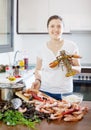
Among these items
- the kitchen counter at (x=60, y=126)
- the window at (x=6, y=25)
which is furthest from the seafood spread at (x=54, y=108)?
the window at (x=6, y=25)

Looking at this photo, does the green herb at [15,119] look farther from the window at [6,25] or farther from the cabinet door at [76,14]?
the cabinet door at [76,14]

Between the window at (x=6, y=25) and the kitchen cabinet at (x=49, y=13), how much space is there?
18 cm

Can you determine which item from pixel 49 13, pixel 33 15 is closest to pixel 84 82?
pixel 49 13

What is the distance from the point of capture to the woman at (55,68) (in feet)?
6.35

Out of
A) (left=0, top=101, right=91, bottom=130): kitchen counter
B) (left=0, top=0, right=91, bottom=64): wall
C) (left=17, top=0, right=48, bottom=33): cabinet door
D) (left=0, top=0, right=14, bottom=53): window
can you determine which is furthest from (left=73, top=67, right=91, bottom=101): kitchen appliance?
(left=0, top=101, right=91, bottom=130): kitchen counter

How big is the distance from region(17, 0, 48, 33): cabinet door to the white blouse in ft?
6.04

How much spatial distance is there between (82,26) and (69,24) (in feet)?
0.62

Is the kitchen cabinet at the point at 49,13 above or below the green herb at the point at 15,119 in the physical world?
above

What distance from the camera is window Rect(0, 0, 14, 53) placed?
346 centimetres

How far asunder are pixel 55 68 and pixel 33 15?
2.01 metres

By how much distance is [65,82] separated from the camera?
1.97 m

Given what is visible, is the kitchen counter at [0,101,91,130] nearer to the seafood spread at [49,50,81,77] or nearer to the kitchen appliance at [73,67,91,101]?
the seafood spread at [49,50,81,77]

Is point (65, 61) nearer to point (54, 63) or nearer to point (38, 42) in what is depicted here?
point (54, 63)

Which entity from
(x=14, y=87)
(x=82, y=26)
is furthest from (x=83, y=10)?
(x=14, y=87)
